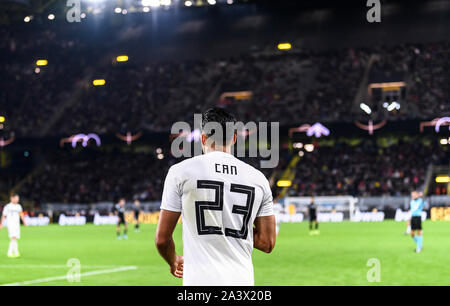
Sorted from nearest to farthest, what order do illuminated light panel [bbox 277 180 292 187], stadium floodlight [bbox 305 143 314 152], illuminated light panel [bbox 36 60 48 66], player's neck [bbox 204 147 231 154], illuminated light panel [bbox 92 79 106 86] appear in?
player's neck [bbox 204 147 231 154] → illuminated light panel [bbox 277 180 292 187] → stadium floodlight [bbox 305 143 314 152] → illuminated light panel [bbox 36 60 48 66] → illuminated light panel [bbox 92 79 106 86]

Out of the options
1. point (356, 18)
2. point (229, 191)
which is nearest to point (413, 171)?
point (356, 18)

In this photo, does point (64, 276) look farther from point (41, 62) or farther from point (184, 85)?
point (41, 62)

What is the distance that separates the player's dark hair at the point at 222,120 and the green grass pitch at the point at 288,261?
1126 cm

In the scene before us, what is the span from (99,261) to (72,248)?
6.17m

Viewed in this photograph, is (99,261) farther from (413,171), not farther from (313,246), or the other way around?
(413,171)

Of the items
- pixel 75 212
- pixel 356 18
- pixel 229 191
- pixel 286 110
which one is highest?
pixel 356 18

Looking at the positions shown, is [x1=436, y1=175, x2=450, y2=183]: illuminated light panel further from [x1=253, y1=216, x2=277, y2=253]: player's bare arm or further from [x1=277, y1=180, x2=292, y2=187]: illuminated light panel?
[x1=253, y1=216, x2=277, y2=253]: player's bare arm

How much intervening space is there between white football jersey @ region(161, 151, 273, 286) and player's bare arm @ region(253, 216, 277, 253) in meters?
0.17

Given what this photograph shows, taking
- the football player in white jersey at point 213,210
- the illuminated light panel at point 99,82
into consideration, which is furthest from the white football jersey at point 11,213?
the illuminated light panel at point 99,82

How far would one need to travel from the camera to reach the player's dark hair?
4.86 metres

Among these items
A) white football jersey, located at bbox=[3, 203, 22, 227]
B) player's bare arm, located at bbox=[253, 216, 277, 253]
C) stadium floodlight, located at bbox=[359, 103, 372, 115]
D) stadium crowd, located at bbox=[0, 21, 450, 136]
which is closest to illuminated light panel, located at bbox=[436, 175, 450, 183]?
stadium crowd, located at bbox=[0, 21, 450, 136]

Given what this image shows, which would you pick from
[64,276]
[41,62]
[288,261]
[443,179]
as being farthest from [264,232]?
[41,62]

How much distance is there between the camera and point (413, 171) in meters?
54.5
